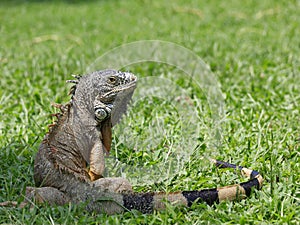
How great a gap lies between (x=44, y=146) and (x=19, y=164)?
1.81ft

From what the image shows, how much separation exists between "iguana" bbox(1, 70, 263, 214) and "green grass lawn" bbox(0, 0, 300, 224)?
7 cm

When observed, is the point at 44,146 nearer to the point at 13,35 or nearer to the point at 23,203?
the point at 23,203

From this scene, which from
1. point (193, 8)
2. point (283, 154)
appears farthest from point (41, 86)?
point (193, 8)

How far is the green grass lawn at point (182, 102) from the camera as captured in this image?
317 centimetres

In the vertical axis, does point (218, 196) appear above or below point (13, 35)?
below

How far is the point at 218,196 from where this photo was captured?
126 inches

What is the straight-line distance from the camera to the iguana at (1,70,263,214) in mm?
3168

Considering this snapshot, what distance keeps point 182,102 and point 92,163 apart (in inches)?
68.5

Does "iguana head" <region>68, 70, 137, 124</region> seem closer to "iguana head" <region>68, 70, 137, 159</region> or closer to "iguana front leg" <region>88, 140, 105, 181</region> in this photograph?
"iguana head" <region>68, 70, 137, 159</region>

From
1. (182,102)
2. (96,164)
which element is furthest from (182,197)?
(182,102)

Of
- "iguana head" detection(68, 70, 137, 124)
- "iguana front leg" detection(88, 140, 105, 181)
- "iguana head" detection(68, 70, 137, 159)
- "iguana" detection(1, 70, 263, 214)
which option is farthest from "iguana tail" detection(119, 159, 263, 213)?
"iguana head" detection(68, 70, 137, 124)

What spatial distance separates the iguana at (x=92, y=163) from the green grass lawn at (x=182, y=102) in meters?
0.07

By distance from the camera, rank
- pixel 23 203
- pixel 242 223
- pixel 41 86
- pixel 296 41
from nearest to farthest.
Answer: pixel 242 223 → pixel 23 203 → pixel 41 86 → pixel 296 41

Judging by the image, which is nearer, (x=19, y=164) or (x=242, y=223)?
(x=242, y=223)
